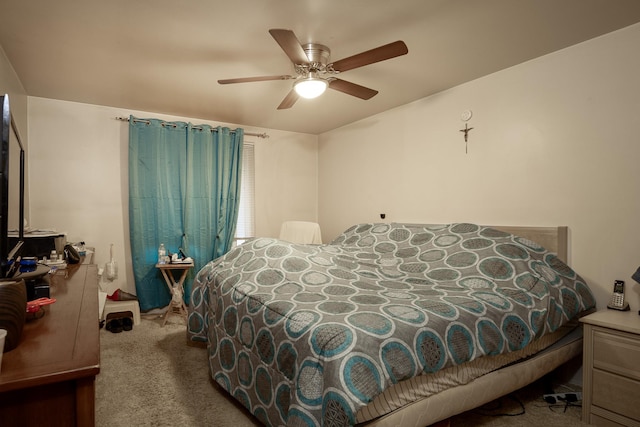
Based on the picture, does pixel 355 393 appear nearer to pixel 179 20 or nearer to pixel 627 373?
pixel 627 373

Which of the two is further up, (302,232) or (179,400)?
(302,232)

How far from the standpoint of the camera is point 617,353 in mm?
1955

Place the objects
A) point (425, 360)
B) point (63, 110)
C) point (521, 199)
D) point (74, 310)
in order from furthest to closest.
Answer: point (63, 110), point (521, 199), point (425, 360), point (74, 310)

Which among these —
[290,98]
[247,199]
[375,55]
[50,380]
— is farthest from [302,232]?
[50,380]

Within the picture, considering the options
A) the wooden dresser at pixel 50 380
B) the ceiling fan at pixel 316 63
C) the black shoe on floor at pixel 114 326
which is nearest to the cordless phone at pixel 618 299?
the ceiling fan at pixel 316 63

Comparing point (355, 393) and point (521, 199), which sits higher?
point (521, 199)

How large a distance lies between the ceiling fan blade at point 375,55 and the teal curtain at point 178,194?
7.86 feet

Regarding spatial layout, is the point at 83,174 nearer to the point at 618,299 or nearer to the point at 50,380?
the point at 50,380

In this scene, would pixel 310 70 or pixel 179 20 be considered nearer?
pixel 179 20

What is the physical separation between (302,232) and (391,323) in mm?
2790

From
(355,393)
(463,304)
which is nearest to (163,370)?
(355,393)

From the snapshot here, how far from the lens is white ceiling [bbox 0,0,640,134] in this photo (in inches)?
79.5

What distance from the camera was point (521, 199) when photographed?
2.82 metres

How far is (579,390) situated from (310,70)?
2.86 meters
